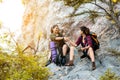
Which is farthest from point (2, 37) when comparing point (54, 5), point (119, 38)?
point (54, 5)

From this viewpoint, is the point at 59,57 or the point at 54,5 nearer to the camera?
the point at 59,57

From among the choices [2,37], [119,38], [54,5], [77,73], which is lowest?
[77,73]

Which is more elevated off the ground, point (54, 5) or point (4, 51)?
point (54, 5)

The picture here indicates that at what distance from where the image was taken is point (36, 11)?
18.3 metres

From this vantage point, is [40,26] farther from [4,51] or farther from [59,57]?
[4,51]

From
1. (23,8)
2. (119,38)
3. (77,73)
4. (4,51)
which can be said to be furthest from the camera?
(23,8)

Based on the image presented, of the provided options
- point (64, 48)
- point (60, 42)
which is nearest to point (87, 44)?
point (64, 48)

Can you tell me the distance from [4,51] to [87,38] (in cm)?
513

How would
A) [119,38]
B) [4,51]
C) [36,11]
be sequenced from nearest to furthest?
[4,51] → [119,38] → [36,11]

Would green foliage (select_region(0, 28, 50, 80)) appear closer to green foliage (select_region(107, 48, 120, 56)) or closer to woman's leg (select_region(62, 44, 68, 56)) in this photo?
woman's leg (select_region(62, 44, 68, 56))

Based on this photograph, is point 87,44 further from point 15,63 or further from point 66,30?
point 15,63

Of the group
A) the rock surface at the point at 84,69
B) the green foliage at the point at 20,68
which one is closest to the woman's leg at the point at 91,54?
the rock surface at the point at 84,69

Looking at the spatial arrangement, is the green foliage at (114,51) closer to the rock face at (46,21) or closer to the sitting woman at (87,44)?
the sitting woman at (87,44)

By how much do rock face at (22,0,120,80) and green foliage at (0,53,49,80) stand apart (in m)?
1.73
